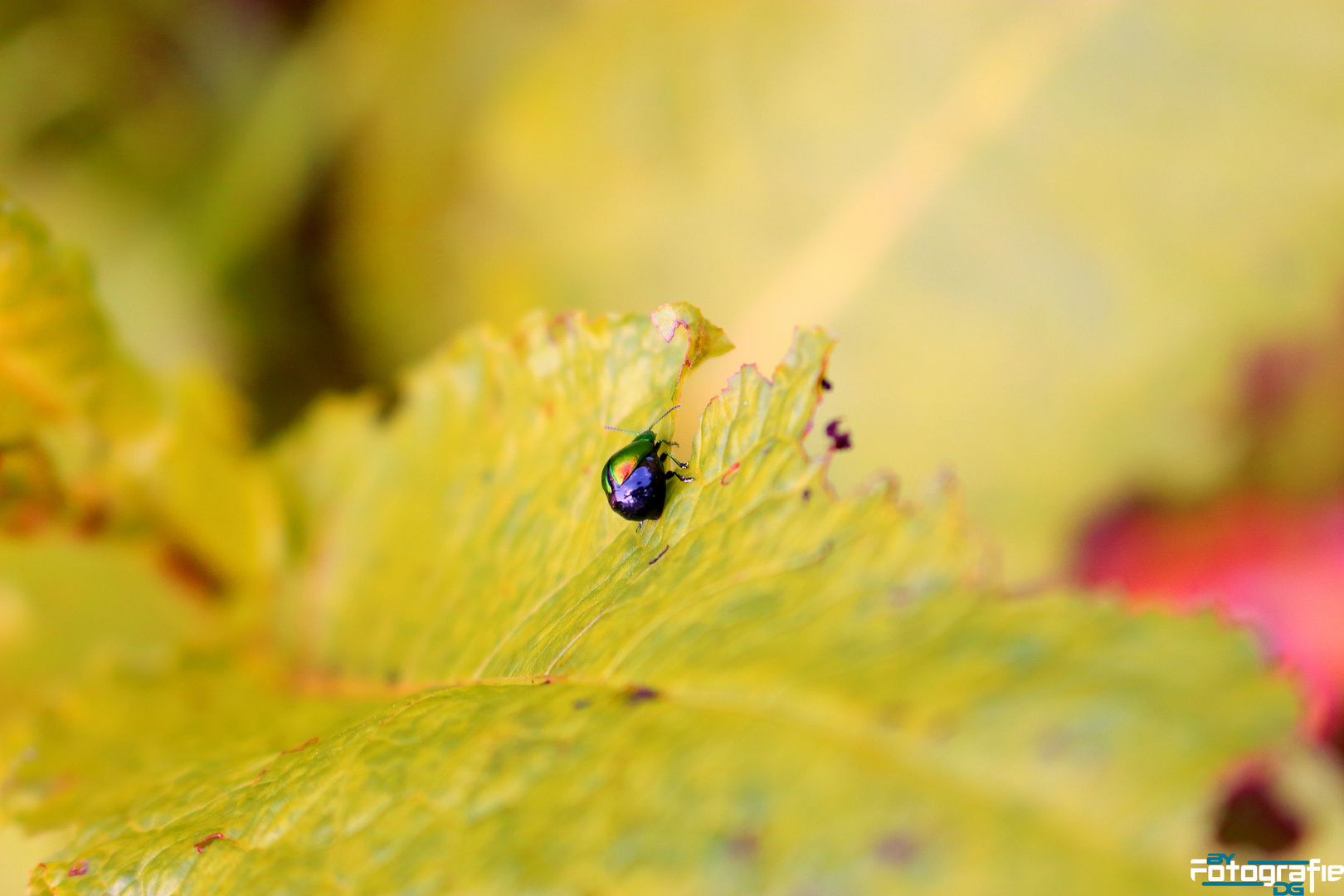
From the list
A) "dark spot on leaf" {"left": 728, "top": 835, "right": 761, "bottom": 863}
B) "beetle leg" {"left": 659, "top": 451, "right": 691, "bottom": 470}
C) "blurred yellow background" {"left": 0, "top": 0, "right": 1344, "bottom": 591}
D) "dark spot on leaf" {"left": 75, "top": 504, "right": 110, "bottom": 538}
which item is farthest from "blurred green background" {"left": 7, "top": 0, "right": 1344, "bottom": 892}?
"dark spot on leaf" {"left": 728, "top": 835, "right": 761, "bottom": 863}

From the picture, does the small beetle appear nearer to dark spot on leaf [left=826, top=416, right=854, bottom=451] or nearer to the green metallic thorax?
the green metallic thorax

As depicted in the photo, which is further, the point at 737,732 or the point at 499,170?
the point at 499,170

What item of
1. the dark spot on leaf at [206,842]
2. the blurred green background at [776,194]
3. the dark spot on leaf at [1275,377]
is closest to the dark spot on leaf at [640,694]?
the dark spot on leaf at [206,842]

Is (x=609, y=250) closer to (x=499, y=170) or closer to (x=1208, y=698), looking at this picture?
(x=499, y=170)

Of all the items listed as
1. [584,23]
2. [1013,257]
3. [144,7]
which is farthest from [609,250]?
[144,7]

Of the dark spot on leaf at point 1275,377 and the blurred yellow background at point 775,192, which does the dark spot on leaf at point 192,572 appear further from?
the dark spot on leaf at point 1275,377

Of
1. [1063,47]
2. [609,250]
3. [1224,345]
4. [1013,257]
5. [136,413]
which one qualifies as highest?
[1063,47]
